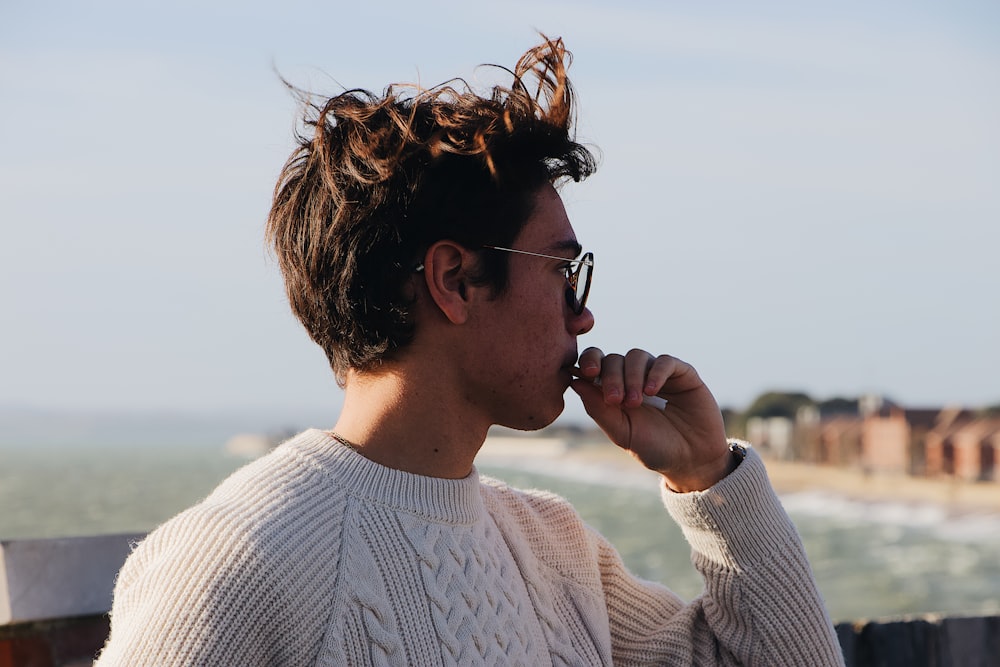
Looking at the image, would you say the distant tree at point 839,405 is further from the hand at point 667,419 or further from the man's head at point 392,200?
the man's head at point 392,200

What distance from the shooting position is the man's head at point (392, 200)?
196 centimetres

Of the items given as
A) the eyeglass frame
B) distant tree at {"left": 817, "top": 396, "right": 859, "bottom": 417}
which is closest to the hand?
the eyeglass frame

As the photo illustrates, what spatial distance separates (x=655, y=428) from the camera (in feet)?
7.65

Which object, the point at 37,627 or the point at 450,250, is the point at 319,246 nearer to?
the point at 450,250

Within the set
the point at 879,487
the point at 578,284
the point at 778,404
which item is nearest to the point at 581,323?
the point at 578,284

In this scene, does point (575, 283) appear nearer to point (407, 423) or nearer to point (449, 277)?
point (449, 277)

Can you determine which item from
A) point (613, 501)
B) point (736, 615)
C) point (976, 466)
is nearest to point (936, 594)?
point (976, 466)

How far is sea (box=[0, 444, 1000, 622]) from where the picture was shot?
1613 inches

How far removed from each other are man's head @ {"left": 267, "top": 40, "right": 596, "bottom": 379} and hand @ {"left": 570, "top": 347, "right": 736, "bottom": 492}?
14.4 inches

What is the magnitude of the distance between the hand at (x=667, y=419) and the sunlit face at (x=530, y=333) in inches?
5.7

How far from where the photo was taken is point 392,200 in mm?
1954

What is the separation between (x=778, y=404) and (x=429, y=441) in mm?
86912

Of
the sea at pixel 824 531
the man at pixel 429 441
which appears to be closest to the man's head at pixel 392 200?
the man at pixel 429 441

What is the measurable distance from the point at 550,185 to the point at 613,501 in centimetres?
7074
